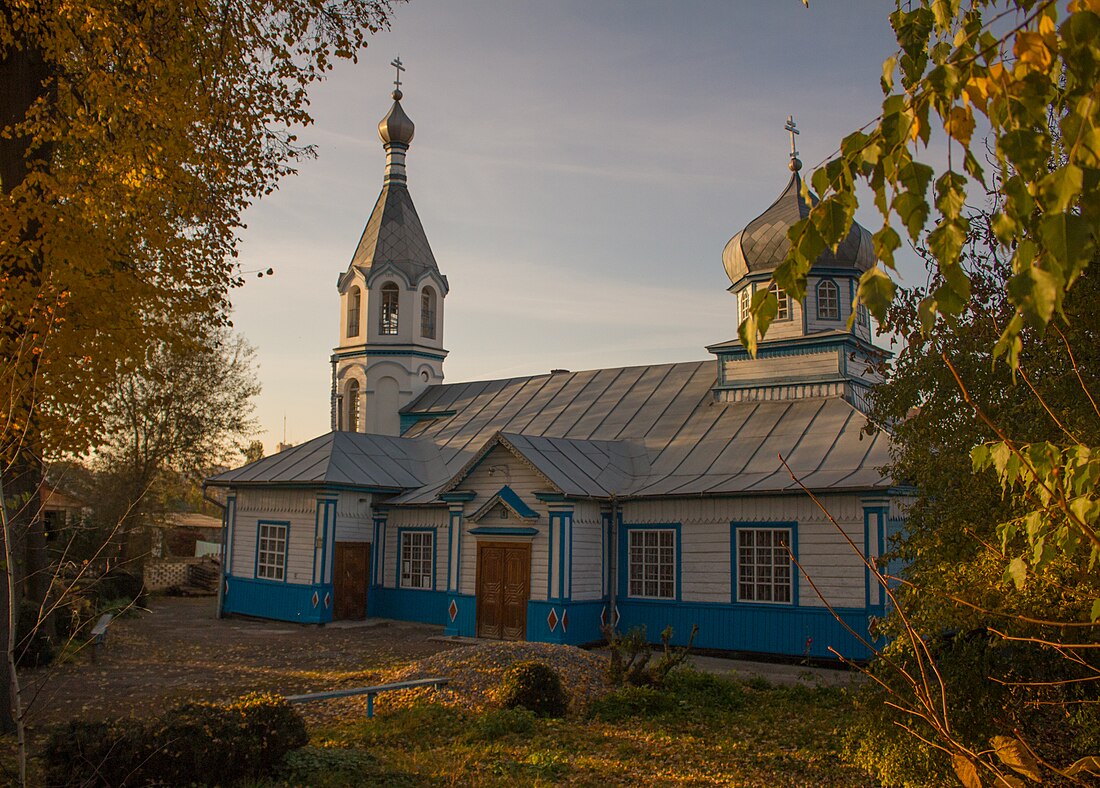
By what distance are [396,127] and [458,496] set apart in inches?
645

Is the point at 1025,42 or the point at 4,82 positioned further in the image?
the point at 4,82

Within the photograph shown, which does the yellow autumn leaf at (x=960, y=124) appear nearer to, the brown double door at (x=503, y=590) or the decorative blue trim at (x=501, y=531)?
the decorative blue trim at (x=501, y=531)

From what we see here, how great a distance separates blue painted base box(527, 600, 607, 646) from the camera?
16.9 metres

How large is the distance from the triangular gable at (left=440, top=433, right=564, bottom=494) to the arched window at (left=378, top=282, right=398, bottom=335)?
1062 cm

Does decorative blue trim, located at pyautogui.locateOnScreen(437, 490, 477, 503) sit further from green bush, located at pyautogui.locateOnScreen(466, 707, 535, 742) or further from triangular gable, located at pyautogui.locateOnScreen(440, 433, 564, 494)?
green bush, located at pyautogui.locateOnScreen(466, 707, 535, 742)

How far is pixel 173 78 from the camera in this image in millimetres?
8930

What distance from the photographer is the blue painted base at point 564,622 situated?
1689cm

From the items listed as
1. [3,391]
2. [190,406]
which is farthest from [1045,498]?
[190,406]

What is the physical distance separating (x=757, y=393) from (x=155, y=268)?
14162 millimetres

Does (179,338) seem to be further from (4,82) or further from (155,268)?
(4,82)

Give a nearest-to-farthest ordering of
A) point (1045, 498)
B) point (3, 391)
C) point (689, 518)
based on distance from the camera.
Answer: point (1045, 498)
point (3, 391)
point (689, 518)

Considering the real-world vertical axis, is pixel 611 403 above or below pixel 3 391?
above

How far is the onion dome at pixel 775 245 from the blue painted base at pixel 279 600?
11918 mm

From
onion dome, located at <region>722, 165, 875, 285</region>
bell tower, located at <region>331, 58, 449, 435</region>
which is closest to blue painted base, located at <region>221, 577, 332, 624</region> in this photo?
bell tower, located at <region>331, 58, 449, 435</region>
